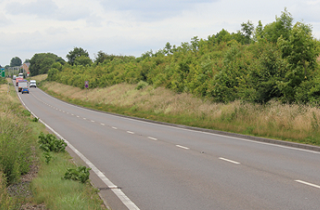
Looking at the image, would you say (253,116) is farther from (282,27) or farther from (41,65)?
(41,65)

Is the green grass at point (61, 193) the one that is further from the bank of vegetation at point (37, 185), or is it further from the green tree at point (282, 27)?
the green tree at point (282, 27)

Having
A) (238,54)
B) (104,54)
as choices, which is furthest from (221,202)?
(104,54)

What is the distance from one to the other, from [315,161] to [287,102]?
8.42 meters

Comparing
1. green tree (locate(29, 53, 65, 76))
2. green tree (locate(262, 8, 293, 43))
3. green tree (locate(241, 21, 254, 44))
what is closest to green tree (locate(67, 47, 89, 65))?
green tree (locate(29, 53, 65, 76))

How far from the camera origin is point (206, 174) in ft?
28.5

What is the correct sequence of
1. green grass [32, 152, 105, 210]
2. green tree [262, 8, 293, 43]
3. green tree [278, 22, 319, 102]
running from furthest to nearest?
green tree [262, 8, 293, 43]
green tree [278, 22, 319, 102]
green grass [32, 152, 105, 210]

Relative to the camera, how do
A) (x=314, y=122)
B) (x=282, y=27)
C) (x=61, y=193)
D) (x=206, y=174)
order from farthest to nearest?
(x=282, y=27)
(x=314, y=122)
(x=206, y=174)
(x=61, y=193)

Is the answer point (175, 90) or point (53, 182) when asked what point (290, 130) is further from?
point (175, 90)

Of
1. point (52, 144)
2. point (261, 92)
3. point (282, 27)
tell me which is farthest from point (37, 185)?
point (282, 27)

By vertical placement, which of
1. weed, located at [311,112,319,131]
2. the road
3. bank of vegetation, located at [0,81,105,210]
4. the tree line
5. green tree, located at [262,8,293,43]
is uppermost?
green tree, located at [262,8,293,43]

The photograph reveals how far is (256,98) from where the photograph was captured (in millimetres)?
20406

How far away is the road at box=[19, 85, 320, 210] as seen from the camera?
6.43 metres

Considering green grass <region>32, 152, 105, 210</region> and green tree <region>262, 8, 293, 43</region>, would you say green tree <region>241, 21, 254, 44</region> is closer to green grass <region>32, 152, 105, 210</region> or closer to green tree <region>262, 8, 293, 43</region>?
green tree <region>262, 8, 293, 43</region>

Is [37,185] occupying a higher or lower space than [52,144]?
higher
